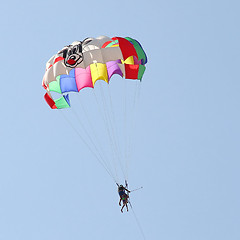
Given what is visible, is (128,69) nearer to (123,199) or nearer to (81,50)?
(81,50)

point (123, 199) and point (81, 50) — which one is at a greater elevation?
point (81, 50)

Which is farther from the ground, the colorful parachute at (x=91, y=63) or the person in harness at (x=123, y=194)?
the colorful parachute at (x=91, y=63)

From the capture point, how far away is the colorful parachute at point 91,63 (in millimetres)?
30281

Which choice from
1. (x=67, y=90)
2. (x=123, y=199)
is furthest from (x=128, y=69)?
(x=123, y=199)

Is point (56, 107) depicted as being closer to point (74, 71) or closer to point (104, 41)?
point (74, 71)

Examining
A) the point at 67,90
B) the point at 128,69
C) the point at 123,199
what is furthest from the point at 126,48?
the point at 123,199

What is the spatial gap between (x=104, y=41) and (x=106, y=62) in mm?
1051

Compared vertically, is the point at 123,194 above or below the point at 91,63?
below

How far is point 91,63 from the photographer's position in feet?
99.5

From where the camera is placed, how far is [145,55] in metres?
31.7

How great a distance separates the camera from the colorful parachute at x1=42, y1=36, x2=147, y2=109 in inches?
1192

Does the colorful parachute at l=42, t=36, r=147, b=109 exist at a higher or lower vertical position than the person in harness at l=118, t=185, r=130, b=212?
higher

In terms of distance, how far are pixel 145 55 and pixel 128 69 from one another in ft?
4.35

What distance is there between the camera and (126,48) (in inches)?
1187
